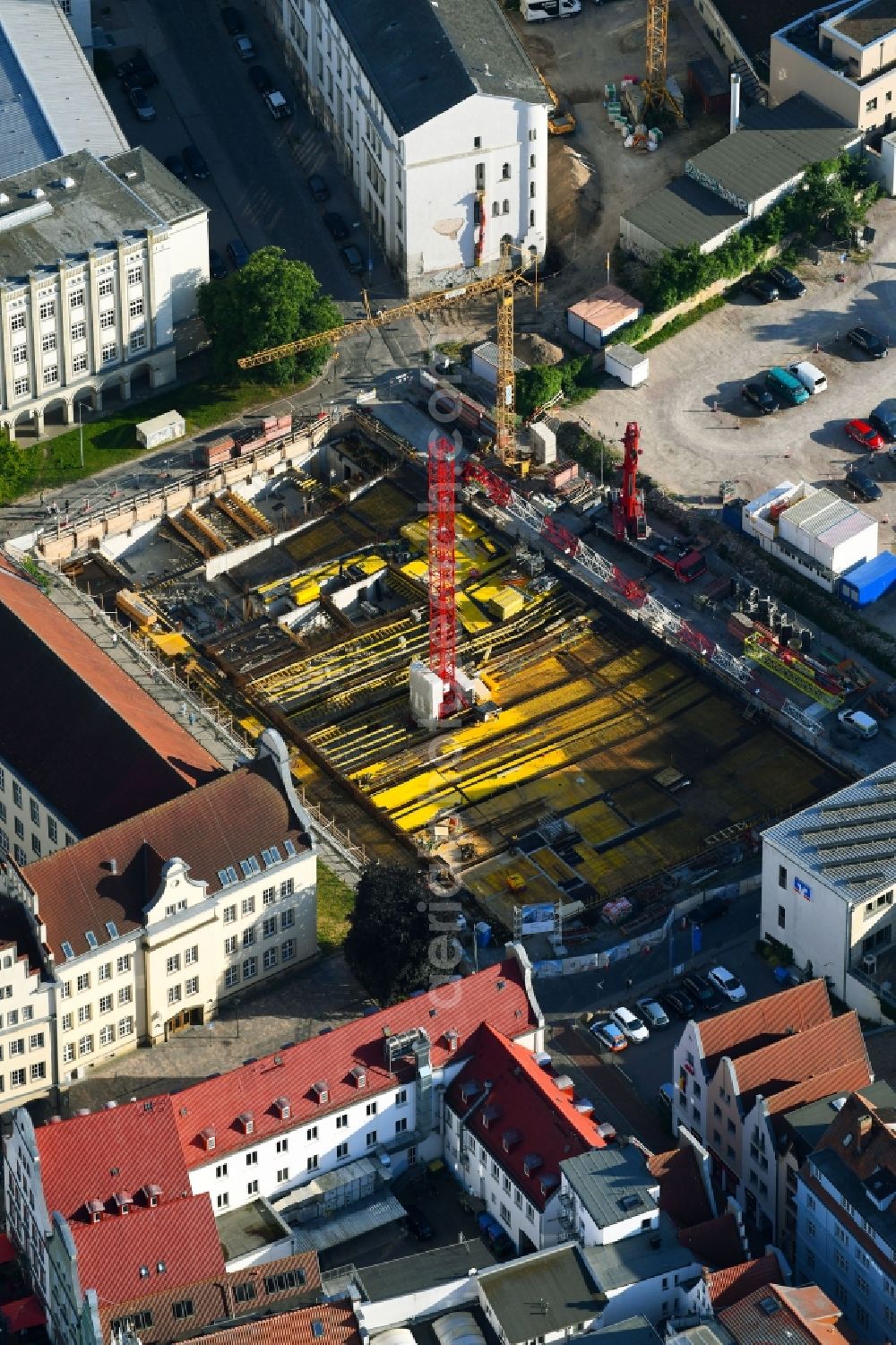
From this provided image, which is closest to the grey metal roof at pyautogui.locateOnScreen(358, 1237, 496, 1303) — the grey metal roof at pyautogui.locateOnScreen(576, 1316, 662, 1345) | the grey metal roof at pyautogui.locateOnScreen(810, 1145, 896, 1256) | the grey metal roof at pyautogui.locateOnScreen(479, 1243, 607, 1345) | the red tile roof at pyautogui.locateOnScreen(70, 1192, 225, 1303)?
the grey metal roof at pyautogui.locateOnScreen(479, 1243, 607, 1345)

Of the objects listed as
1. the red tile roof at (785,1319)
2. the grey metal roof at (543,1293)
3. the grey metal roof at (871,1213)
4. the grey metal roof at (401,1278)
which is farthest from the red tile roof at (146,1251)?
the grey metal roof at (871,1213)

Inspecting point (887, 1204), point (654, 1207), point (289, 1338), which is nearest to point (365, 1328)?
point (289, 1338)

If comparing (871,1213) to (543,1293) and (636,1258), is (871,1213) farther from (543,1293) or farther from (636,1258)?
(543,1293)

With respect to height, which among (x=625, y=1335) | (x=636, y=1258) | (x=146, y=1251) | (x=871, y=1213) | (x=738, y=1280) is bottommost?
(x=625, y=1335)

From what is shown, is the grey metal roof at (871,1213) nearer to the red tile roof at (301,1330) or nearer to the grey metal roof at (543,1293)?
the grey metal roof at (543,1293)

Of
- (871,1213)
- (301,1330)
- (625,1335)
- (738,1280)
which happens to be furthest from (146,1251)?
(871,1213)

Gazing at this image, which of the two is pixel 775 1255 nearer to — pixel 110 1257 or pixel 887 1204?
pixel 887 1204

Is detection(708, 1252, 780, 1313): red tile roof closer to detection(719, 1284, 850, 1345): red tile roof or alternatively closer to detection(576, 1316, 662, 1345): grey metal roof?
detection(719, 1284, 850, 1345): red tile roof
